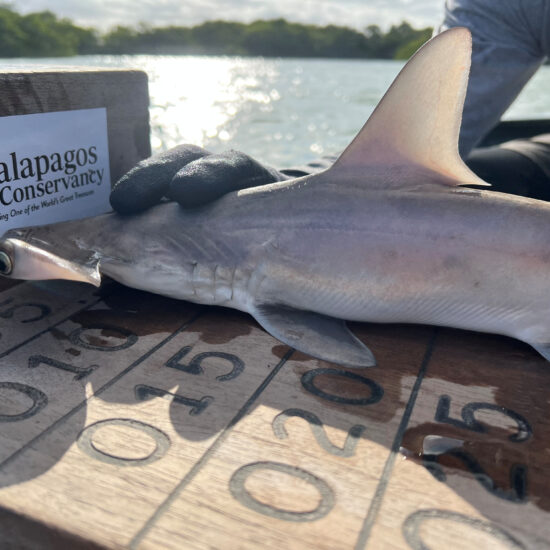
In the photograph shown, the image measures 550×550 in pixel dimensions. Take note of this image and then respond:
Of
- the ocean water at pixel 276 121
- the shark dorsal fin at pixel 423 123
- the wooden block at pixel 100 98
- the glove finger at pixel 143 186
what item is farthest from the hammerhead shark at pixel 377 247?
the ocean water at pixel 276 121

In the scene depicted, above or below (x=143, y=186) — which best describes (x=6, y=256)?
below

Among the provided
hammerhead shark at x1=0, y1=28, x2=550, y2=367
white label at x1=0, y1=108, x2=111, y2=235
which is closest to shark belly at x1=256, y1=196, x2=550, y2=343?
hammerhead shark at x1=0, y1=28, x2=550, y2=367

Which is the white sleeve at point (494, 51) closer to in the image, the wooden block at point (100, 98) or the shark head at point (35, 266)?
the wooden block at point (100, 98)

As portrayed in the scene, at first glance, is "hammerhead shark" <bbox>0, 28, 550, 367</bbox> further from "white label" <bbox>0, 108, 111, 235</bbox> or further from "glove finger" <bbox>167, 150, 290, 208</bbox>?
"white label" <bbox>0, 108, 111, 235</bbox>

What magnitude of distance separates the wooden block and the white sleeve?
167 centimetres

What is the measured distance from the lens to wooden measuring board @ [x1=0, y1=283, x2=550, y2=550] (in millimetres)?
915

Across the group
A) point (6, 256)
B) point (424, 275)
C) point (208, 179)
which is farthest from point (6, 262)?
point (424, 275)

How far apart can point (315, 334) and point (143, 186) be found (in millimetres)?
756

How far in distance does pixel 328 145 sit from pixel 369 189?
635cm

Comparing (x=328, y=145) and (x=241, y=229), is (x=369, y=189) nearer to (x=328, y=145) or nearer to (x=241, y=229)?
(x=241, y=229)

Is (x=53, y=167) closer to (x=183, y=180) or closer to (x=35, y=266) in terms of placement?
(x=183, y=180)

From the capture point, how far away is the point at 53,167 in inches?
80.3

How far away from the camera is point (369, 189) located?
156cm

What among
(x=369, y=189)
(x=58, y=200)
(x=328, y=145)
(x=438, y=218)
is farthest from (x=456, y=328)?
(x=328, y=145)
